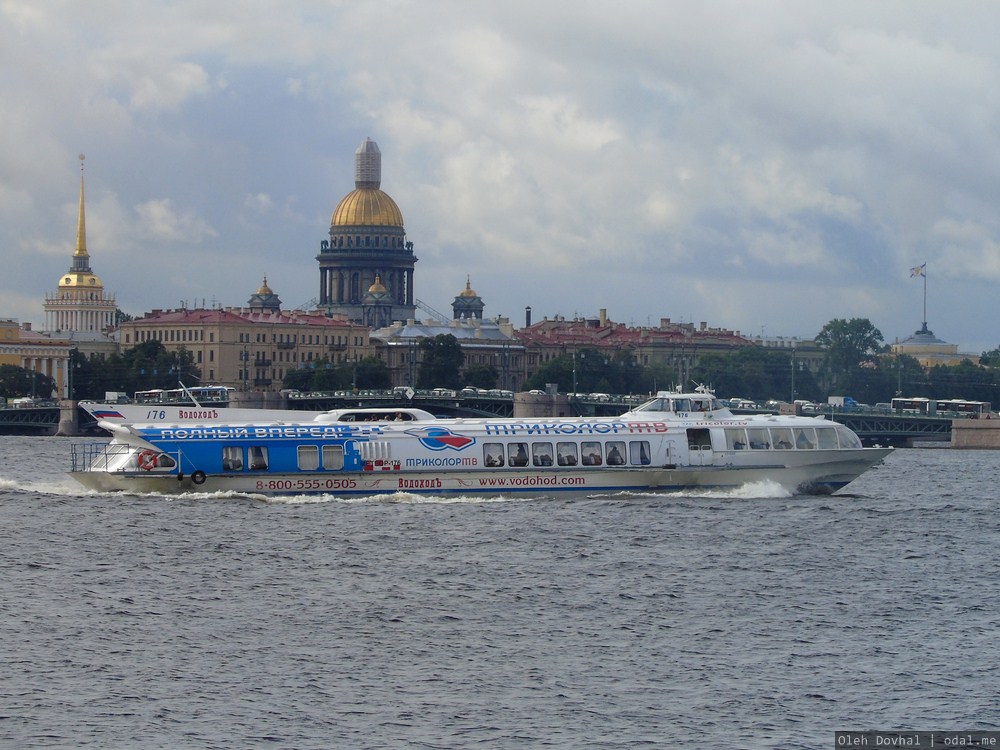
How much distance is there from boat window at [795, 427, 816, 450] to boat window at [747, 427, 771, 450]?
734 mm

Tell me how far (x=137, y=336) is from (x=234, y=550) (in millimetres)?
130909

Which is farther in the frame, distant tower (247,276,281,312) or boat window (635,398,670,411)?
distant tower (247,276,281,312)

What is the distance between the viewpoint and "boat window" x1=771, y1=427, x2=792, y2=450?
45.1m

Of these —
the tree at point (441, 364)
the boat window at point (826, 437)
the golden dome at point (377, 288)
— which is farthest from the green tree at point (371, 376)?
the boat window at point (826, 437)

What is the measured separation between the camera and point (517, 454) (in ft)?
146

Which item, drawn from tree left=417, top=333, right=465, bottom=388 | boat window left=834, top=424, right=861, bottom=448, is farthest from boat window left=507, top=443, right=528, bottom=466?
tree left=417, top=333, right=465, bottom=388

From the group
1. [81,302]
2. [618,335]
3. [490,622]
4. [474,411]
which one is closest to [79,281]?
[81,302]

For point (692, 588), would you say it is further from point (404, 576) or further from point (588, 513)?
point (588, 513)

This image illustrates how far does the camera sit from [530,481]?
146 feet

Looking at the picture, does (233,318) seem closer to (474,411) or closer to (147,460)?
(474,411)

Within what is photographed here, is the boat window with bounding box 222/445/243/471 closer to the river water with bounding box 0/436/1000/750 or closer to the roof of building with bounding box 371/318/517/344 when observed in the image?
the river water with bounding box 0/436/1000/750

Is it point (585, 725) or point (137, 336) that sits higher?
point (137, 336)

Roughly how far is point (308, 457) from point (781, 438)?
9.67 m

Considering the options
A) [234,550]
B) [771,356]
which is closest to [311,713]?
[234,550]
